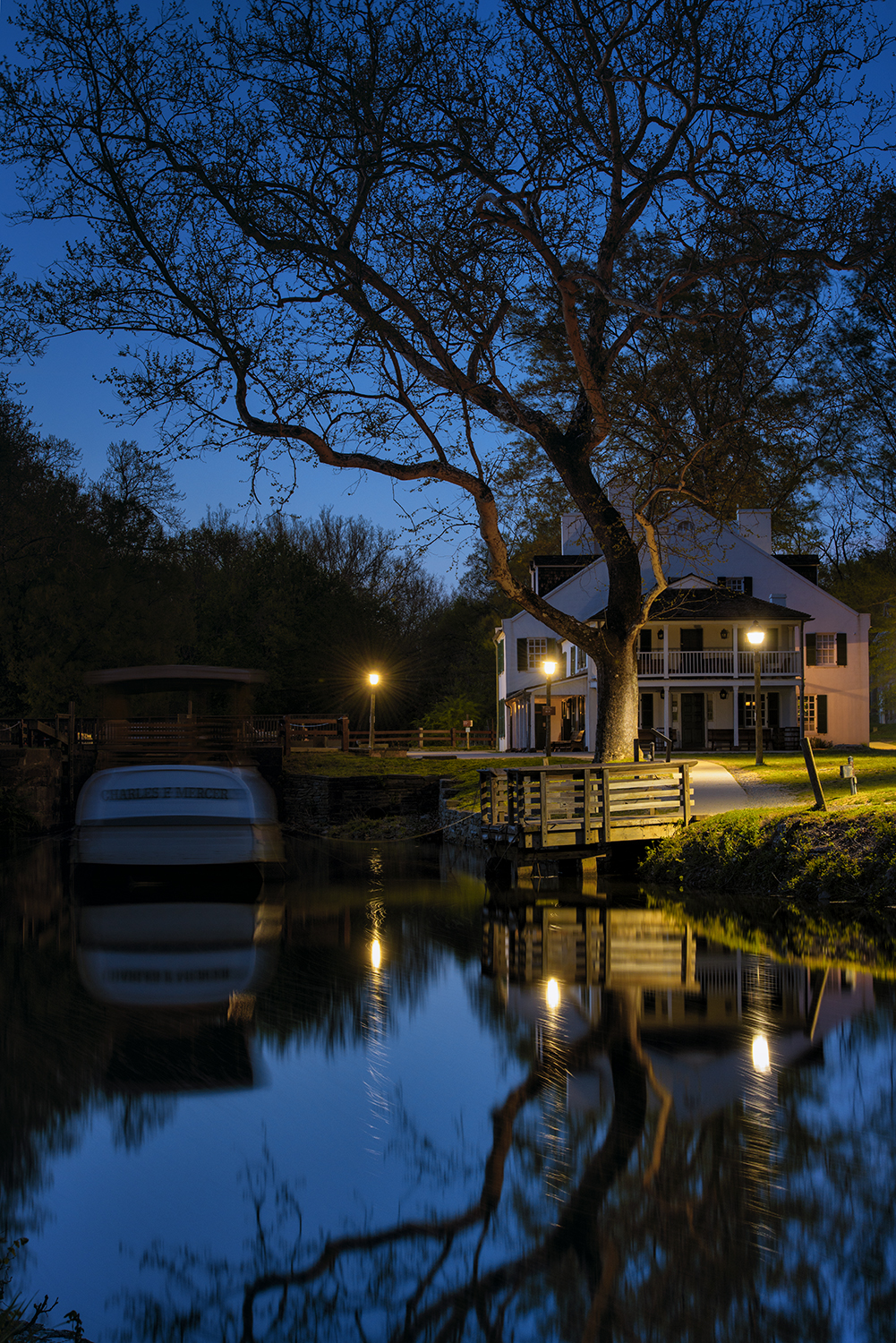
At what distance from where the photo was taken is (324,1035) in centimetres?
808

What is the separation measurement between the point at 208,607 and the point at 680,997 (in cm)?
5104

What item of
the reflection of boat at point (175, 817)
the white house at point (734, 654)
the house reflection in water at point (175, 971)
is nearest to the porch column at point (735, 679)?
the white house at point (734, 654)

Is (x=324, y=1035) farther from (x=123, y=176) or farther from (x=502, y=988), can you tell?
(x=123, y=176)

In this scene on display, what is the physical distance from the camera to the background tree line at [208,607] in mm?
40438

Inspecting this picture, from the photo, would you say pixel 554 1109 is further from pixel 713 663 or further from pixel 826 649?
pixel 826 649

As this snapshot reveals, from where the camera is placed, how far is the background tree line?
40438 millimetres

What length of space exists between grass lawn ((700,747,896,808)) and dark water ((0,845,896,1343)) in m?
6.83

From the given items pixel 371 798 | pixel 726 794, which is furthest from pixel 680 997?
pixel 371 798

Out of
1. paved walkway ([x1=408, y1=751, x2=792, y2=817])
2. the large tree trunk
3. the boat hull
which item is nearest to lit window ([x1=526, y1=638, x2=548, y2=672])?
paved walkway ([x1=408, y1=751, x2=792, y2=817])

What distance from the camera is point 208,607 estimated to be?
57.3 m

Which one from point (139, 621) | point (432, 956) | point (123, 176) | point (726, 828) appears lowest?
point (432, 956)

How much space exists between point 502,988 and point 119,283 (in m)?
13.3

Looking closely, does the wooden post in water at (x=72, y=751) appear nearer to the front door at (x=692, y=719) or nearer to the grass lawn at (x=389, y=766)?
the grass lawn at (x=389, y=766)

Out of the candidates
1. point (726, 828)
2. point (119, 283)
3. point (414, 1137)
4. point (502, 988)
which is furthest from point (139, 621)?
point (414, 1137)
